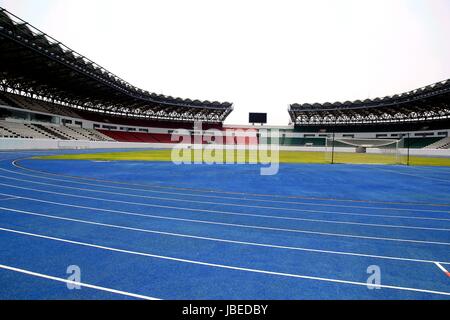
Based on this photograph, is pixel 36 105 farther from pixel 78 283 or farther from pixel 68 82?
pixel 78 283

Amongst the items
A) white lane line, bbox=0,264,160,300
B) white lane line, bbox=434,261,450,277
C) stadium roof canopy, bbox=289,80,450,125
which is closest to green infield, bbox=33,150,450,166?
stadium roof canopy, bbox=289,80,450,125

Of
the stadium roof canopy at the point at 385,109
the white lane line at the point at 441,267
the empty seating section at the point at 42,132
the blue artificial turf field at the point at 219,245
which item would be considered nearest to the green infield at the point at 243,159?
the empty seating section at the point at 42,132

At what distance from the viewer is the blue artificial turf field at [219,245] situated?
3816mm

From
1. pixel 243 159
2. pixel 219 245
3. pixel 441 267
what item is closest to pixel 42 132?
pixel 243 159

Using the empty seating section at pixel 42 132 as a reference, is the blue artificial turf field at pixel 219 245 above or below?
below

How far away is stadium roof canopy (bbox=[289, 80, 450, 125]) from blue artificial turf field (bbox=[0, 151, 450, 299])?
52.7 m

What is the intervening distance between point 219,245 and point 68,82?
54160 millimetres

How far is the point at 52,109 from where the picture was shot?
55.8m

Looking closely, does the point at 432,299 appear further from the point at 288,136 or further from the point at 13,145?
the point at 288,136

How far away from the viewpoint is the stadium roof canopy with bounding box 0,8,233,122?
32156mm

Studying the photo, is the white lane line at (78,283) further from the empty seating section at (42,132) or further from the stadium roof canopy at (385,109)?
the stadium roof canopy at (385,109)

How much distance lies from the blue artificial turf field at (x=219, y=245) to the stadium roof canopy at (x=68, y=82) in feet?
100

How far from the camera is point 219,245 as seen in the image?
5457 millimetres

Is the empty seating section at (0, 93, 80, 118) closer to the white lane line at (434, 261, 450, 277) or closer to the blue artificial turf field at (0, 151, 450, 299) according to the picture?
the blue artificial turf field at (0, 151, 450, 299)
